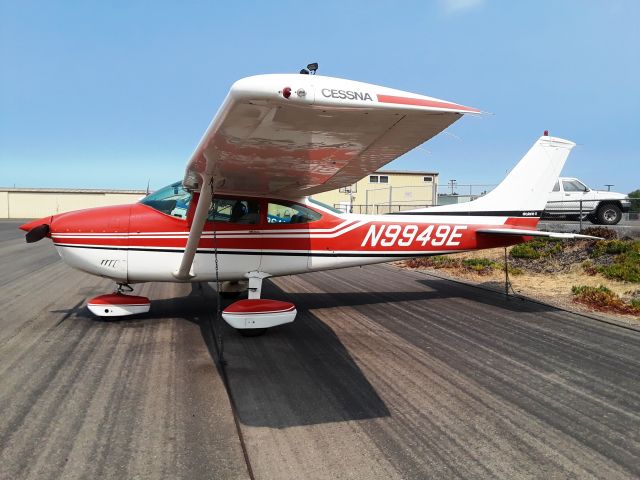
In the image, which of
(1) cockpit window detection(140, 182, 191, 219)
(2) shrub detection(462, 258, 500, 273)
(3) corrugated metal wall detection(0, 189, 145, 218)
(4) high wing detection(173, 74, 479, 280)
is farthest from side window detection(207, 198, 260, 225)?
(3) corrugated metal wall detection(0, 189, 145, 218)

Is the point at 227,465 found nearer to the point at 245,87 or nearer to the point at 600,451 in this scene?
the point at 245,87

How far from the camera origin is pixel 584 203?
51.6ft

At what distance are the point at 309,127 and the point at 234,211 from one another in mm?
3714

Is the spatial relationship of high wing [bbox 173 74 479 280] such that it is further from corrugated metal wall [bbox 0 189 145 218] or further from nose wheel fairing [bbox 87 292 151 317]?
corrugated metal wall [bbox 0 189 145 218]

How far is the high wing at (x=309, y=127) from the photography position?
235 centimetres

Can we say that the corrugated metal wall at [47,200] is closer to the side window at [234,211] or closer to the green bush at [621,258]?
the side window at [234,211]

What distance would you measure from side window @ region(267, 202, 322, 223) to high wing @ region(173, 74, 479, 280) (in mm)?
1599

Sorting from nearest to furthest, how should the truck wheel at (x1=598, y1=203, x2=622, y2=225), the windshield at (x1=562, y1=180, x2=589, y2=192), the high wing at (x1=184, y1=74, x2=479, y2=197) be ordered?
1. the high wing at (x1=184, y1=74, x2=479, y2=197)
2. the truck wheel at (x1=598, y1=203, x2=622, y2=225)
3. the windshield at (x1=562, y1=180, x2=589, y2=192)

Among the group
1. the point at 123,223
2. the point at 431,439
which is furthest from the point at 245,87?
the point at 123,223

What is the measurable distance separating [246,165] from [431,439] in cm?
308

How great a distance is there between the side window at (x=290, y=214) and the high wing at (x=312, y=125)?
5.95 feet

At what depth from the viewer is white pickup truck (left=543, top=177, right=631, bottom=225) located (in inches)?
610

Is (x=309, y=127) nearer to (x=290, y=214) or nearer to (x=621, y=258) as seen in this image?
(x=290, y=214)

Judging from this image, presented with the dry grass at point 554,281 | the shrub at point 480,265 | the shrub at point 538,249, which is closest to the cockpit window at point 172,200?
the dry grass at point 554,281
